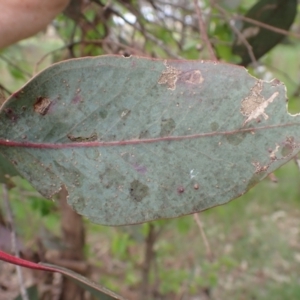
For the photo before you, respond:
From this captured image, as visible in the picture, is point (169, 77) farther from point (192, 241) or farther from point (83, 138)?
point (192, 241)

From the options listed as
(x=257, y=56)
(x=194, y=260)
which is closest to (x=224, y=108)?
(x=257, y=56)

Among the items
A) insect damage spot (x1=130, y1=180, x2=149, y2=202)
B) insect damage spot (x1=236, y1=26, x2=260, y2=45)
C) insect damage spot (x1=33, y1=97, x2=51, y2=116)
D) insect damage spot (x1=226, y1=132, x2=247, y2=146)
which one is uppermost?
insect damage spot (x1=33, y1=97, x2=51, y2=116)

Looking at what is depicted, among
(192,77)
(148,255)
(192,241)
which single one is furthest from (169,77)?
(192,241)

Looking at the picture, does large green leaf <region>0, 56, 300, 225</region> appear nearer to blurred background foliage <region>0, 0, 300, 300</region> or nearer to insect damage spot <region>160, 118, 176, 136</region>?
insect damage spot <region>160, 118, 176, 136</region>

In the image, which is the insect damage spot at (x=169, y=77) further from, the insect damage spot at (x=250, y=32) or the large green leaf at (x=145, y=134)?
the insect damage spot at (x=250, y=32)

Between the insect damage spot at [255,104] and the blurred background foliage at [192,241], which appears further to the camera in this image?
the blurred background foliage at [192,241]

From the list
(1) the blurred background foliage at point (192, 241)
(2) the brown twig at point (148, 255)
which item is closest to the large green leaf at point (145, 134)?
(1) the blurred background foliage at point (192, 241)

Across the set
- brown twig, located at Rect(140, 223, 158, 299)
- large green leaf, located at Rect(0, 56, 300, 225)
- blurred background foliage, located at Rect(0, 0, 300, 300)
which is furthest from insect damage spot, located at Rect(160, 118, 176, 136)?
brown twig, located at Rect(140, 223, 158, 299)
